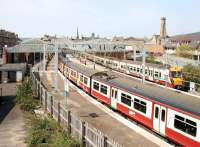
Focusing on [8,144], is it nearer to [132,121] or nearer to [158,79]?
[132,121]

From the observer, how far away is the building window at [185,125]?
16164 mm

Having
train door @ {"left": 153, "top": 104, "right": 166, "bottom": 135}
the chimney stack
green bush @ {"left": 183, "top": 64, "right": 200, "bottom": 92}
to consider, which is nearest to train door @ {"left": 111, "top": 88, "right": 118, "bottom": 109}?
train door @ {"left": 153, "top": 104, "right": 166, "bottom": 135}

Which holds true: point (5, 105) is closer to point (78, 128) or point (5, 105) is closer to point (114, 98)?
point (114, 98)

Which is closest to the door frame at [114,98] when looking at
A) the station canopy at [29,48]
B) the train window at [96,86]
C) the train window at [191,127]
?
the train window at [96,86]

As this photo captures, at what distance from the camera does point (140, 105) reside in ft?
71.3

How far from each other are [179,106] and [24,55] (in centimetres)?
7092

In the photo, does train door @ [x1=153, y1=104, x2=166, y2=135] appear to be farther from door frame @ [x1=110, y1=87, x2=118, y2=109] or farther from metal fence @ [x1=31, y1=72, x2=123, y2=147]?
door frame @ [x1=110, y1=87, x2=118, y2=109]

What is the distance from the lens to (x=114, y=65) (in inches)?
2426

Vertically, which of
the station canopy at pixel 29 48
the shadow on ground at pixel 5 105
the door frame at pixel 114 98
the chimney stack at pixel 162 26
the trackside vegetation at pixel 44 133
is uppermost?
the chimney stack at pixel 162 26

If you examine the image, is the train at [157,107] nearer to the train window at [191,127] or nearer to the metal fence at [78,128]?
the train window at [191,127]

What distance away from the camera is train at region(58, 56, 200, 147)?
54.5 feet

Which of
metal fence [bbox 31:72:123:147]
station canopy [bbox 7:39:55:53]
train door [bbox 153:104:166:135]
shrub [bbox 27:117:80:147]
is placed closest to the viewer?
metal fence [bbox 31:72:123:147]

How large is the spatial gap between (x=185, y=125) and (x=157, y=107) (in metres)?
2.94

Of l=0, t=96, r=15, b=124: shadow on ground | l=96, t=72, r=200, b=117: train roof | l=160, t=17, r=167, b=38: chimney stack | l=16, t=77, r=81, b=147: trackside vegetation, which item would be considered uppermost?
l=160, t=17, r=167, b=38: chimney stack
